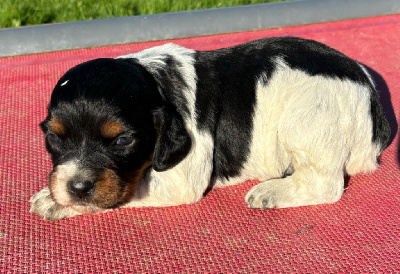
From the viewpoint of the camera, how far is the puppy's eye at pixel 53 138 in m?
3.79

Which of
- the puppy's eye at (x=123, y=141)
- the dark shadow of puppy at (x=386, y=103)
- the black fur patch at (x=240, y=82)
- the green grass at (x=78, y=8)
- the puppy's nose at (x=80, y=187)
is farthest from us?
the green grass at (x=78, y=8)

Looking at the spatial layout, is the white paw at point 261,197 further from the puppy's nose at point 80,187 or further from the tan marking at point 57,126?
the tan marking at point 57,126

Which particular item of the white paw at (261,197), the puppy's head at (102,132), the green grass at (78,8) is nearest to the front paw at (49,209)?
the puppy's head at (102,132)

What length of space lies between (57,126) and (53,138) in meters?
0.16

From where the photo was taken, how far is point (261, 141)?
14.7ft

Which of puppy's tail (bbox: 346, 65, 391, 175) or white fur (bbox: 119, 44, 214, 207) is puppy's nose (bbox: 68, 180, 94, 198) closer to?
white fur (bbox: 119, 44, 214, 207)

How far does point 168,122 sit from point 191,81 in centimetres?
47

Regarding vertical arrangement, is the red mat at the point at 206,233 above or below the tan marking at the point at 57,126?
below

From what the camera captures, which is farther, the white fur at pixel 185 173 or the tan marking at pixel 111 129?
the white fur at pixel 185 173

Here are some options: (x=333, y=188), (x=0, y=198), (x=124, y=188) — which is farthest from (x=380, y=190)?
(x=0, y=198)

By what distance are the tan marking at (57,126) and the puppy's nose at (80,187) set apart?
0.37 metres

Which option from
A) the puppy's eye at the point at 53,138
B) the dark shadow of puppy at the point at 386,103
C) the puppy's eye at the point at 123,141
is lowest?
the dark shadow of puppy at the point at 386,103

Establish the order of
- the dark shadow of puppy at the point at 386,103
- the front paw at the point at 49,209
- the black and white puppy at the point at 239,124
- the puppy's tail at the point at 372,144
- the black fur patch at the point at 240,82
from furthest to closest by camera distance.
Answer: the dark shadow of puppy at the point at 386,103
the puppy's tail at the point at 372,144
the black fur patch at the point at 240,82
the front paw at the point at 49,209
the black and white puppy at the point at 239,124

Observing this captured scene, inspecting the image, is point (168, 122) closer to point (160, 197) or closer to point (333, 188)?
point (160, 197)
